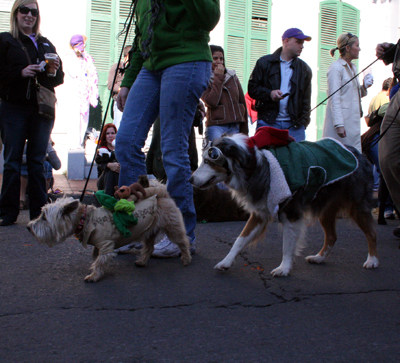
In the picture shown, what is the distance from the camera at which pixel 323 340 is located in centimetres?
221

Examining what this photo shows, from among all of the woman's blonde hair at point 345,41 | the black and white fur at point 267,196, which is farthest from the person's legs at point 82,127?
the black and white fur at point 267,196

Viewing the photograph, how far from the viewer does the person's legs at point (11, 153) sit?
4918 mm

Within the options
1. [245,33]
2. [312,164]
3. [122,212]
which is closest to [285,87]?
[312,164]

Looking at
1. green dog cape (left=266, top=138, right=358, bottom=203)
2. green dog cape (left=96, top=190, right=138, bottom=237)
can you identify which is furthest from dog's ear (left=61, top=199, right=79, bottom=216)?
green dog cape (left=266, top=138, right=358, bottom=203)

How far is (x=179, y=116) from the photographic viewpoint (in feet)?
11.4

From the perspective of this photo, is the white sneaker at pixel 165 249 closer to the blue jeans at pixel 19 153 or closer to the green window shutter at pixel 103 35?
the blue jeans at pixel 19 153

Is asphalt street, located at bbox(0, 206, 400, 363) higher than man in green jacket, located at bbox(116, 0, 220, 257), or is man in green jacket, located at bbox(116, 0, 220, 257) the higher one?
man in green jacket, located at bbox(116, 0, 220, 257)

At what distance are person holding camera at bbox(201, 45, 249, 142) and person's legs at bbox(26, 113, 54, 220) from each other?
2119 mm

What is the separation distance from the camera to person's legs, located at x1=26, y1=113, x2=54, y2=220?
→ 16.3 ft

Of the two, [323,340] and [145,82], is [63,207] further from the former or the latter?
[323,340]

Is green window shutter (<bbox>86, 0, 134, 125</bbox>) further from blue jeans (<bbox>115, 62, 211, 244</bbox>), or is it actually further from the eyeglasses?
blue jeans (<bbox>115, 62, 211, 244</bbox>)

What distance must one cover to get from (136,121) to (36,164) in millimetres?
1972

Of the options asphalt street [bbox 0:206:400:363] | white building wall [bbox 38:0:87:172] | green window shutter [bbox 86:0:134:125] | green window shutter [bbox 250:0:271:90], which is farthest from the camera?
green window shutter [bbox 250:0:271:90]

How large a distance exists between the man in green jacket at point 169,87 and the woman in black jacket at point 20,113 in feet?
5.74
